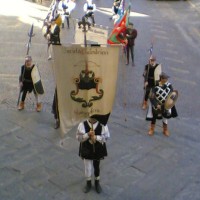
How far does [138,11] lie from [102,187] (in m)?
16.6

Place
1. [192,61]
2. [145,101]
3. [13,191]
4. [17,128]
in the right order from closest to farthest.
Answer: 1. [13,191]
2. [17,128]
3. [145,101]
4. [192,61]

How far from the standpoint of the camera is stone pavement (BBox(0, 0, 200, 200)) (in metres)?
7.38

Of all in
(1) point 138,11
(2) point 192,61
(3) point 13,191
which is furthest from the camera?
(1) point 138,11

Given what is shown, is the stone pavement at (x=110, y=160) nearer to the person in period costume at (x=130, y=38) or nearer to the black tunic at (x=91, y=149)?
the black tunic at (x=91, y=149)

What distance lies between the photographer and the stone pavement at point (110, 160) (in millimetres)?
7375

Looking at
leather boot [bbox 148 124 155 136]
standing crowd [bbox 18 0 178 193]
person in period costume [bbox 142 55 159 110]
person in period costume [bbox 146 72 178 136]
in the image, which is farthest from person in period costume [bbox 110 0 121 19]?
leather boot [bbox 148 124 155 136]

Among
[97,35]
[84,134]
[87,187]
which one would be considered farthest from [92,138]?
[97,35]

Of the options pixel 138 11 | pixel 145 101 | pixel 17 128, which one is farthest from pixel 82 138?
pixel 138 11

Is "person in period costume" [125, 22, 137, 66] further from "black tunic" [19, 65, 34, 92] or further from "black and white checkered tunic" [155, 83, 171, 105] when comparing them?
"black and white checkered tunic" [155, 83, 171, 105]

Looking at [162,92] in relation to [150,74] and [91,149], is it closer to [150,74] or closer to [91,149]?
[150,74]

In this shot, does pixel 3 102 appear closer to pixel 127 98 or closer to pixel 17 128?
pixel 17 128

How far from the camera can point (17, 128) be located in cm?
966

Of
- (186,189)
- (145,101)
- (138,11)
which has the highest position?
(138,11)

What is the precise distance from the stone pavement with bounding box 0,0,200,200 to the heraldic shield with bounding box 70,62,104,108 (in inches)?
62.6
